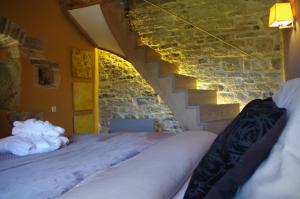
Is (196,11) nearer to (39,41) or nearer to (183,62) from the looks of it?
(183,62)

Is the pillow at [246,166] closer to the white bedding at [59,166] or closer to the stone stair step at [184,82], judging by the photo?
A: the white bedding at [59,166]

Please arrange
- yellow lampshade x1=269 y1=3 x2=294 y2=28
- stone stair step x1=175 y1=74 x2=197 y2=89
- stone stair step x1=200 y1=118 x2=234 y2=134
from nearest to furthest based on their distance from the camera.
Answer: yellow lampshade x1=269 y1=3 x2=294 y2=28
stone stair step x1=200 y1=118 x2=234 y2=134
stone stair step x1=175 y1=74 x2=197 y2=89

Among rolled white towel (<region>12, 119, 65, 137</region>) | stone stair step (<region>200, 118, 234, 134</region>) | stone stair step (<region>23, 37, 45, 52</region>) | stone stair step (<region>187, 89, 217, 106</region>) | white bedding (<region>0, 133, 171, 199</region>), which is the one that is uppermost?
stone stair step (<region>23, 37, 45, 52</region>)

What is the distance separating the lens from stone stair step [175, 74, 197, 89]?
13.4 feet

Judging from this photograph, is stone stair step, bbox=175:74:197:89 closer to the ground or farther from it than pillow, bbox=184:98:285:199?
farther from it

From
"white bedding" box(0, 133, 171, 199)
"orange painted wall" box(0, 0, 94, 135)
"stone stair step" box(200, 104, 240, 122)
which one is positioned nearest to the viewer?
"white bedding" box(0, 133, 171, 199)

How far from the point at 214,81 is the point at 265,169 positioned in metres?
3.77

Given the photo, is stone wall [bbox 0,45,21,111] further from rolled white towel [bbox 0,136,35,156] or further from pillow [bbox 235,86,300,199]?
pillow [bbox 235,86,300,199]

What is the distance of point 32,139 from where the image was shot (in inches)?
70.1

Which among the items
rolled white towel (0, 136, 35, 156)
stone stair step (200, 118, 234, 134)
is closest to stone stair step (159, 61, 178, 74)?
stone stair step (200, 118, 234, 134)

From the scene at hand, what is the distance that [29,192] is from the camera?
38.3 inches

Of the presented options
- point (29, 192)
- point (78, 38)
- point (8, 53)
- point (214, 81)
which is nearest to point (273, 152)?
point (29, 192)

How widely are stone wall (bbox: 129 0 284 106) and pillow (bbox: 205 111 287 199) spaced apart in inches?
139

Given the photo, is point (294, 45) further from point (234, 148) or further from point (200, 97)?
point (234, 148)
